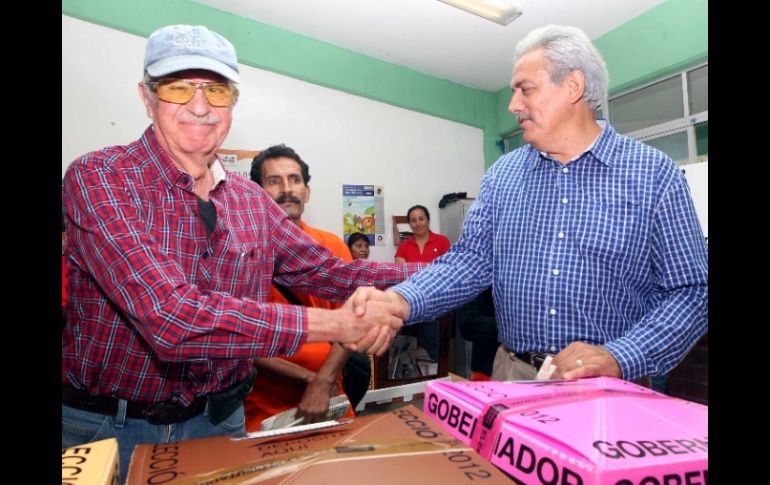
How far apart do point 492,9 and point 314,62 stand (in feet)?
6.06

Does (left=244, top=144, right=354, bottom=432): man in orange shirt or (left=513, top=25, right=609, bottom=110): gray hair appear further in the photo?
(left=244, top=144, right=354, bottom=432): man in orange shirt

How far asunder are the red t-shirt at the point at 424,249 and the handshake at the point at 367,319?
12.4ft

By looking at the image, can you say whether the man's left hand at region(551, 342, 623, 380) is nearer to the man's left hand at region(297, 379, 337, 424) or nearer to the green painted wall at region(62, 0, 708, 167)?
the man's left hand at region(297, 379, 337, 424)

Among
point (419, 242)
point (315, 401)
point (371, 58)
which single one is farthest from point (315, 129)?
point (315, 401)

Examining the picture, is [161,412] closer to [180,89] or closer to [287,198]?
[180,89]

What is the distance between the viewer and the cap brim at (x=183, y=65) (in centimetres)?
128

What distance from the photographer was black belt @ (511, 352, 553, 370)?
1353 mm

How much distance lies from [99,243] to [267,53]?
4066mm

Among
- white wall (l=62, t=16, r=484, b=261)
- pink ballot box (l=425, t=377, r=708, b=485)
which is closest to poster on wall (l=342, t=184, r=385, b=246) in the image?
white wall (l=62, t=16, r=484, b=261)

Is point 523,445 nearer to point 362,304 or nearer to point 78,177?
point 362,304

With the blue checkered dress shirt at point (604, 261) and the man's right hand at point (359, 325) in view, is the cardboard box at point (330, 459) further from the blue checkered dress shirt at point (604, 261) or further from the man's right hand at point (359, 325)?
the blue checkered dress shirt at point (604, 261)

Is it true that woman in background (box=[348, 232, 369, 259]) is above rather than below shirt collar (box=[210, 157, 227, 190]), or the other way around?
below

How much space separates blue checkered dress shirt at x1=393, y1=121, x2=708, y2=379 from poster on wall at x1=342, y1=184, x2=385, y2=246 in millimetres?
3901

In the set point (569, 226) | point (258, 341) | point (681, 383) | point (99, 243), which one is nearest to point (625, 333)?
point (569, 226)
